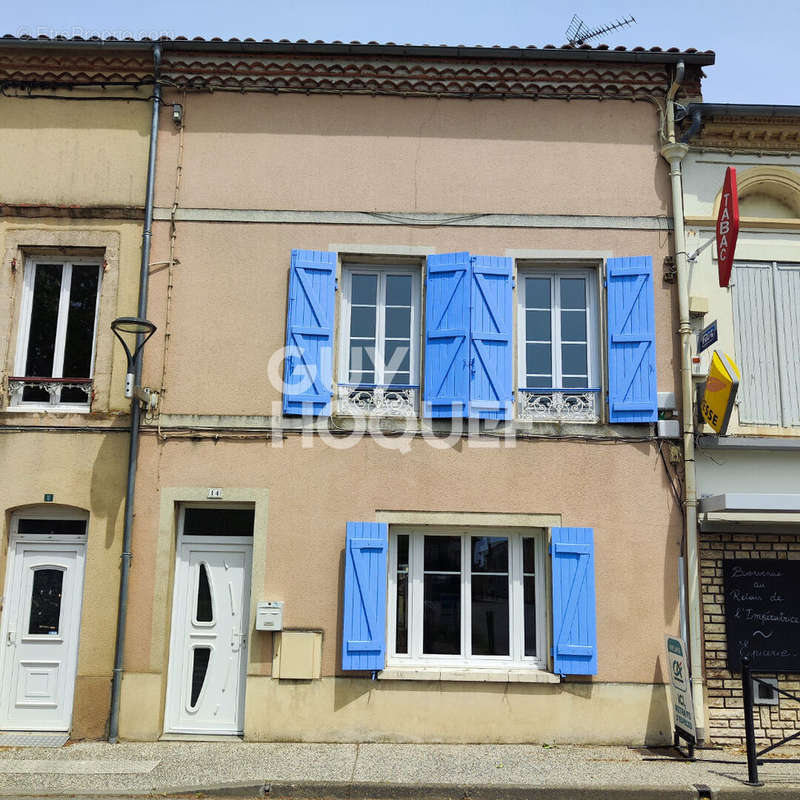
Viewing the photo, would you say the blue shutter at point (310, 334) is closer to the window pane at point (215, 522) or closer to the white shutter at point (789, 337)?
the window pane at point (215, 522)

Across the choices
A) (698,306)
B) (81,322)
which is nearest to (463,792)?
(698,306)

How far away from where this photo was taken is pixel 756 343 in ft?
26.2

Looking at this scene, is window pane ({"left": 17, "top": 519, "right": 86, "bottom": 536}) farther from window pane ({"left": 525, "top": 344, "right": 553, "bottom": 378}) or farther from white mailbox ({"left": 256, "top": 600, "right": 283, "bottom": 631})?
window pane ({"left": 525, "top": 344, "right": 553, "bottom": 378})

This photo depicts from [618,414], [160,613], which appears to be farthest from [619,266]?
[160,613]

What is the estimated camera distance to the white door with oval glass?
741cm

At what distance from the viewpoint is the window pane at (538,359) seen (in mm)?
7965

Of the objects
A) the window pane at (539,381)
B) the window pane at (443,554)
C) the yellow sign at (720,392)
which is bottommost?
the window pane at (443,554)

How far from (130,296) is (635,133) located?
5.68m

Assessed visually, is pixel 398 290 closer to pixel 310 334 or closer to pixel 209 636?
pixel 310 334

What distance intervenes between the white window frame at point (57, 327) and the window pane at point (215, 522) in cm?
153

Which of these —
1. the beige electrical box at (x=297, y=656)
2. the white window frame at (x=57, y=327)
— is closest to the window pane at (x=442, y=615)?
the beige electrical box at (x=297, y=656)

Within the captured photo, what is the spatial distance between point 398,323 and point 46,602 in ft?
14.9

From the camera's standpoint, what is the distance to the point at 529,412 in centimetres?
782

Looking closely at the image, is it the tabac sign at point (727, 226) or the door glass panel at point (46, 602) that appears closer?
the tabac sign at point (727, 226)
